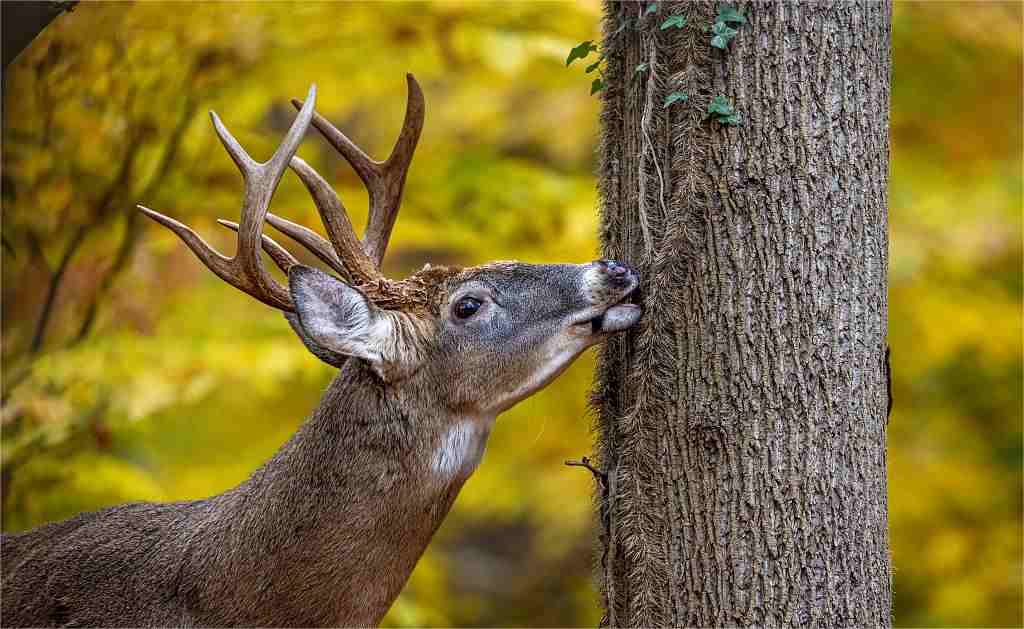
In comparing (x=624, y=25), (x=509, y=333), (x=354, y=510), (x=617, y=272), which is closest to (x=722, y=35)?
(x=624, y=25)

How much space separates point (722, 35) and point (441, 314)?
4.84 feet

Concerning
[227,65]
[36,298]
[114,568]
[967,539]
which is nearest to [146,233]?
[36,298]

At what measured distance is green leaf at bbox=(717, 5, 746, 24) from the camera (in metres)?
3.31

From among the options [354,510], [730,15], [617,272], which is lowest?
[354,510]

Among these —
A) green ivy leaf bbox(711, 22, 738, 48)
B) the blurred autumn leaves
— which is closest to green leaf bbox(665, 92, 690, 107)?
green ivy leaf bbox(711, 22, 738, 48)

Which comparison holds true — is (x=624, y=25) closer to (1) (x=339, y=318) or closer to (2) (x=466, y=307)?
(2) (x=466, y=307)

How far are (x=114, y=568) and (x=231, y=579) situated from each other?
641mm

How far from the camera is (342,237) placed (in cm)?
429

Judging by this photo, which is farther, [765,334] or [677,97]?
[677,97]

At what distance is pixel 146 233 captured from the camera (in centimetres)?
723

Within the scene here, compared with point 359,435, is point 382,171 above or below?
above

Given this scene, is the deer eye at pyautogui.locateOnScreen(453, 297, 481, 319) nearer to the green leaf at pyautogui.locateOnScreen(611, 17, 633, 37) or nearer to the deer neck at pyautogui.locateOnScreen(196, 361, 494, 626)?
the deer neck at pyautogui.locateOnScreen(196, 361, 494, 626)

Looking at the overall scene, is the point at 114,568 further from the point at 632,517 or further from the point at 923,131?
the point at 923,131

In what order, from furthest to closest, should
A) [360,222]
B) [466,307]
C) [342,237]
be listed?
[360,222] → [342,237] → [466,307]
